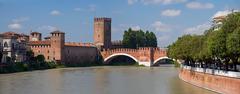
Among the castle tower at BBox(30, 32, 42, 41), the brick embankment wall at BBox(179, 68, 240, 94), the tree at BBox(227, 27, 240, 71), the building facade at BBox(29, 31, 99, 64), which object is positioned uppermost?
the castle tower at BBox(30, 32, 42, 41)

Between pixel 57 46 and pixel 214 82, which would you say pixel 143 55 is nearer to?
pixel 57 46

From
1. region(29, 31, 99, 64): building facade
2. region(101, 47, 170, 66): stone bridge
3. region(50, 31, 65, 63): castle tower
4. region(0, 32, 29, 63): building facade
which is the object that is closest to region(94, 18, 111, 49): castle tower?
region(101, 47, 170, 66): stone bridge

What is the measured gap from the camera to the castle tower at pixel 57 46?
65188 millimetres

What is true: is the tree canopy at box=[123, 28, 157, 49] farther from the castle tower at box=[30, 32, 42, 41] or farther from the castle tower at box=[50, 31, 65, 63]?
the castle tower at box=[50, 31, 65, 63]

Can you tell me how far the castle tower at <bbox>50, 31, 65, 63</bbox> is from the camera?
214 ft

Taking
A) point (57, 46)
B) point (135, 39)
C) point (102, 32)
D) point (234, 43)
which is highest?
point (102, 32)

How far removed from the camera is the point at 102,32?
7988cm

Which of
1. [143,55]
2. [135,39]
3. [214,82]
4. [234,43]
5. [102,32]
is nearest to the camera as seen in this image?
[234,43]

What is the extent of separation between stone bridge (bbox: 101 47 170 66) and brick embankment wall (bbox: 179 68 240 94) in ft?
112

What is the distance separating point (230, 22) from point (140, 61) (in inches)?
1841

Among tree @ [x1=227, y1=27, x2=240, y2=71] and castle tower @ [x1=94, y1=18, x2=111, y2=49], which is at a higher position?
castle tower @ [x1=94, y1=18, x2=111, y2=49]

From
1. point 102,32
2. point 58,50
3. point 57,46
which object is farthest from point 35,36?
point 58,50

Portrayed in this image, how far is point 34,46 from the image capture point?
221 feet

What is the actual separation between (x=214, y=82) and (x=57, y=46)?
136 ft
